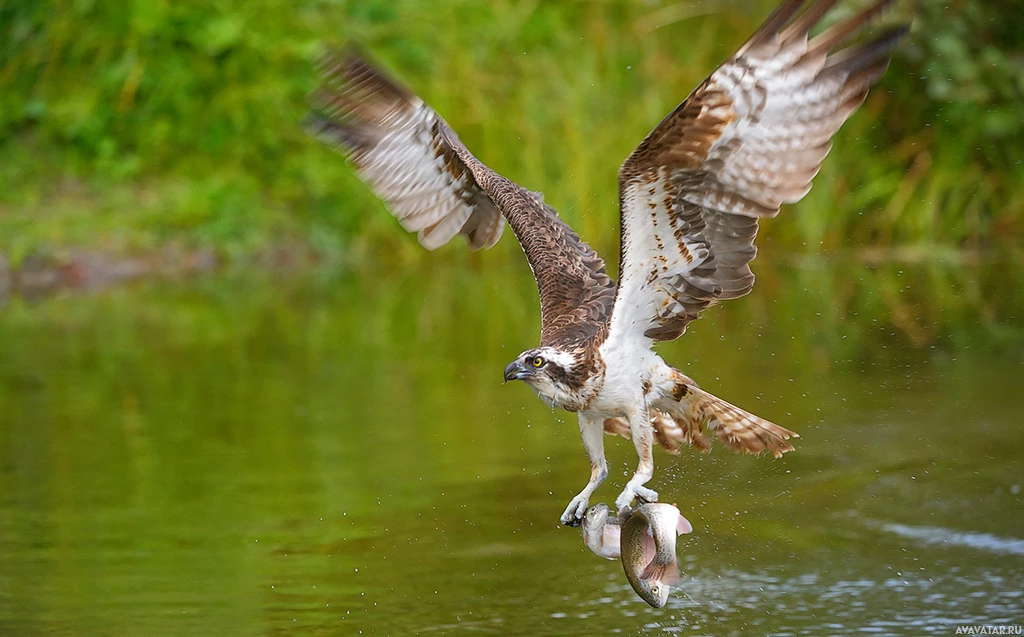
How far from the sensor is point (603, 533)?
578cm

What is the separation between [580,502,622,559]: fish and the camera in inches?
227

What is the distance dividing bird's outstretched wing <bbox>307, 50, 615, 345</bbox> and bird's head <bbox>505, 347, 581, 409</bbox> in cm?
104

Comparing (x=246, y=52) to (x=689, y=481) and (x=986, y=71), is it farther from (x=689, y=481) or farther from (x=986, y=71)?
(x=689, y=481)

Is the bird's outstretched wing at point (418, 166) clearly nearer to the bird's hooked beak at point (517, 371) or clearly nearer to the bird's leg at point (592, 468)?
the bird's leg at point (592, 468)

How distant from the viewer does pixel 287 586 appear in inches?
251

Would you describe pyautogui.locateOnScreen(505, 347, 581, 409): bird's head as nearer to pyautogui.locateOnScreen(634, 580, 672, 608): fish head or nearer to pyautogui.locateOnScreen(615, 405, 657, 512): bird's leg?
pyautogui.locateOnScreen(615, 405, 657, 512): bird's leg

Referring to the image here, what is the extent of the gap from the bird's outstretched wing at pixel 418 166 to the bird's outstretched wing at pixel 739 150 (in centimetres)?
110

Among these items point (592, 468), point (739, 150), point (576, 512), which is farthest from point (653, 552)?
point (739, 150)

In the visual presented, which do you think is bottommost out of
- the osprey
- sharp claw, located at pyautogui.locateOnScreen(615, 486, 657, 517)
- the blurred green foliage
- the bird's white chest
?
sharp claw, located at pyautogui.locateOnScreen(615, 486, 657, 517)

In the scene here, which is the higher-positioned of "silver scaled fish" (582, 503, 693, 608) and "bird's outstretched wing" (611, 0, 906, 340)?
"bird's outstretched wing" (611, 0, 906, 340)

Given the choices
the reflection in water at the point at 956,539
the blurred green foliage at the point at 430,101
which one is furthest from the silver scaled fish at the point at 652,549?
the blurred green foliage at the point at 430,101

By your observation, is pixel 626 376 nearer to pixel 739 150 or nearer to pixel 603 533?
pixel 603 533

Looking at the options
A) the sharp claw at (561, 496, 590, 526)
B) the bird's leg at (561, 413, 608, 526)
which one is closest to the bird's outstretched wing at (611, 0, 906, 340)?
the bird's leg at (561, 413, 608, 526)

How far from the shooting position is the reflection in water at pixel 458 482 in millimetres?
6102
